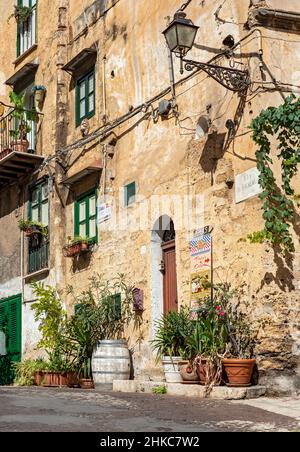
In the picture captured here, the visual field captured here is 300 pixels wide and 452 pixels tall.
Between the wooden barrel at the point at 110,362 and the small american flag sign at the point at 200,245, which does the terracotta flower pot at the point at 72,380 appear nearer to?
the wooden barrel at the point at 110,362

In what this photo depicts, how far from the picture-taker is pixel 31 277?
17328 mm

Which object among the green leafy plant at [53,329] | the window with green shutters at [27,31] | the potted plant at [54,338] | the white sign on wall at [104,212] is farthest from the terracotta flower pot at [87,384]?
the window with green shutters at [27,31]

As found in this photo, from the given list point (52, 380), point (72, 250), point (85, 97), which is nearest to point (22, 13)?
point (85, 97)

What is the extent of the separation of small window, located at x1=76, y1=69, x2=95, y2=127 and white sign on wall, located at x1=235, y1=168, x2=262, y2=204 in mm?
5531

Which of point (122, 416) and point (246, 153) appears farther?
point (246, 153)

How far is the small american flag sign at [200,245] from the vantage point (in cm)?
1153

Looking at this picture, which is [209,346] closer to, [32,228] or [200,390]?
[200,390]

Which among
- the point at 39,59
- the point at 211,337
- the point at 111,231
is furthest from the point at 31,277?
the point at 211,337

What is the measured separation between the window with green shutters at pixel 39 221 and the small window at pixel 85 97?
1.91 metres

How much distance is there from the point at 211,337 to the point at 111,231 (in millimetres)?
4502

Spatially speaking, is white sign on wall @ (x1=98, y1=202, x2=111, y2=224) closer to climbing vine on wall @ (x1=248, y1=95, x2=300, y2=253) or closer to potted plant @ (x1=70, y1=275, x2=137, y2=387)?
potted plant @ (x1=70, y1=275, x2=137, y2=387)

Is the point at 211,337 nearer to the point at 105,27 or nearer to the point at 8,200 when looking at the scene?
the point at 105,27

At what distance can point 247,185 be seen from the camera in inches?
423

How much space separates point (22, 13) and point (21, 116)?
10.7 feet
